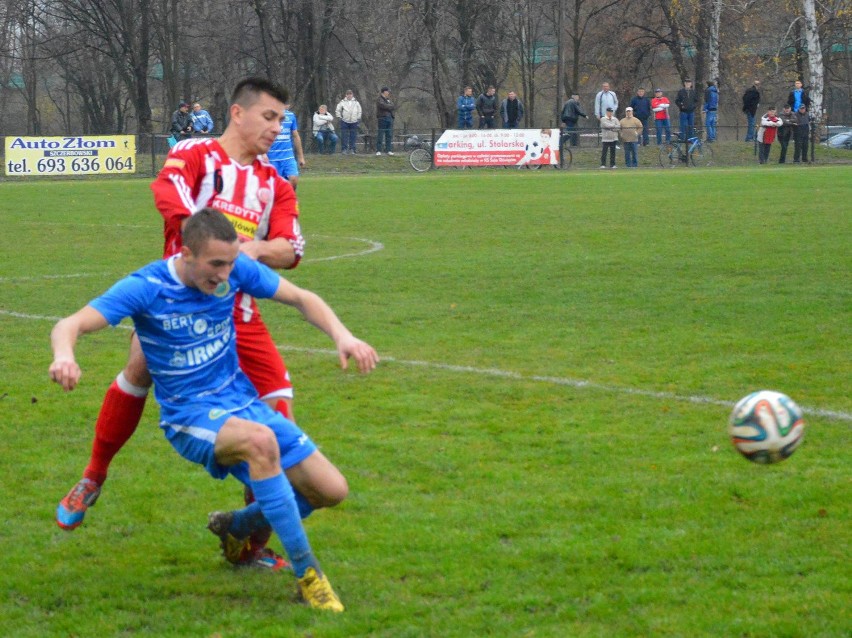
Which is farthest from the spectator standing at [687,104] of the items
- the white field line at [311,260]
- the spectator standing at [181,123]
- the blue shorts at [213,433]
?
the blue shorts at [213,433]

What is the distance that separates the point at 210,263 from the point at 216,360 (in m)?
0.39

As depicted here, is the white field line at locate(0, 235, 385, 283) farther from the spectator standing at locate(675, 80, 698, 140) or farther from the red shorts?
the spectator standing at locate(675, 80, 698, 140)

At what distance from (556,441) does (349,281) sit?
6.06m

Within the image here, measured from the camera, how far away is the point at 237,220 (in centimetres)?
484

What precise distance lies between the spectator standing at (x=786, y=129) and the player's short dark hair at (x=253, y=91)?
1166 inches

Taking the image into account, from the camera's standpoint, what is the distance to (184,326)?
13.2ft

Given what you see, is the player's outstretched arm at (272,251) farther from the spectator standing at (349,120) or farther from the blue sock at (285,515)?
the spectator standing at (349,120)

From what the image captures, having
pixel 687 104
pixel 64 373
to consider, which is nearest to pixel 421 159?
pixel 687 104

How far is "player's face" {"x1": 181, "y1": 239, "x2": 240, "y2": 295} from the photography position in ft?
12.7

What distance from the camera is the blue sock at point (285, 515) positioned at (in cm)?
389

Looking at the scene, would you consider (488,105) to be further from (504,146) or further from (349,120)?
(349,120)

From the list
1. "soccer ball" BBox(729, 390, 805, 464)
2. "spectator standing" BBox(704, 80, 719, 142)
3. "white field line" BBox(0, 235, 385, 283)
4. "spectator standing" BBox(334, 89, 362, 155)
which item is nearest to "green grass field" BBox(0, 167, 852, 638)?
"white field line" BBox(0, 235, 385, 283)

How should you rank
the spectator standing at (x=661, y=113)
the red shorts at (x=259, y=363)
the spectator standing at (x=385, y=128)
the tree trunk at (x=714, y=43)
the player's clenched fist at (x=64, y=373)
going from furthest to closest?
the tree trunk at (x=714, y=43), the spectator standing at (x=385, y=128), the spectator standing at (x=661, y=113), the red shorts at (x=259, y=363), the player's clenched fist at (x=64, y=373)

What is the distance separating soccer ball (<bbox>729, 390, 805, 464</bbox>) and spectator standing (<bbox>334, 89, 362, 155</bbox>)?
28.7 meters
